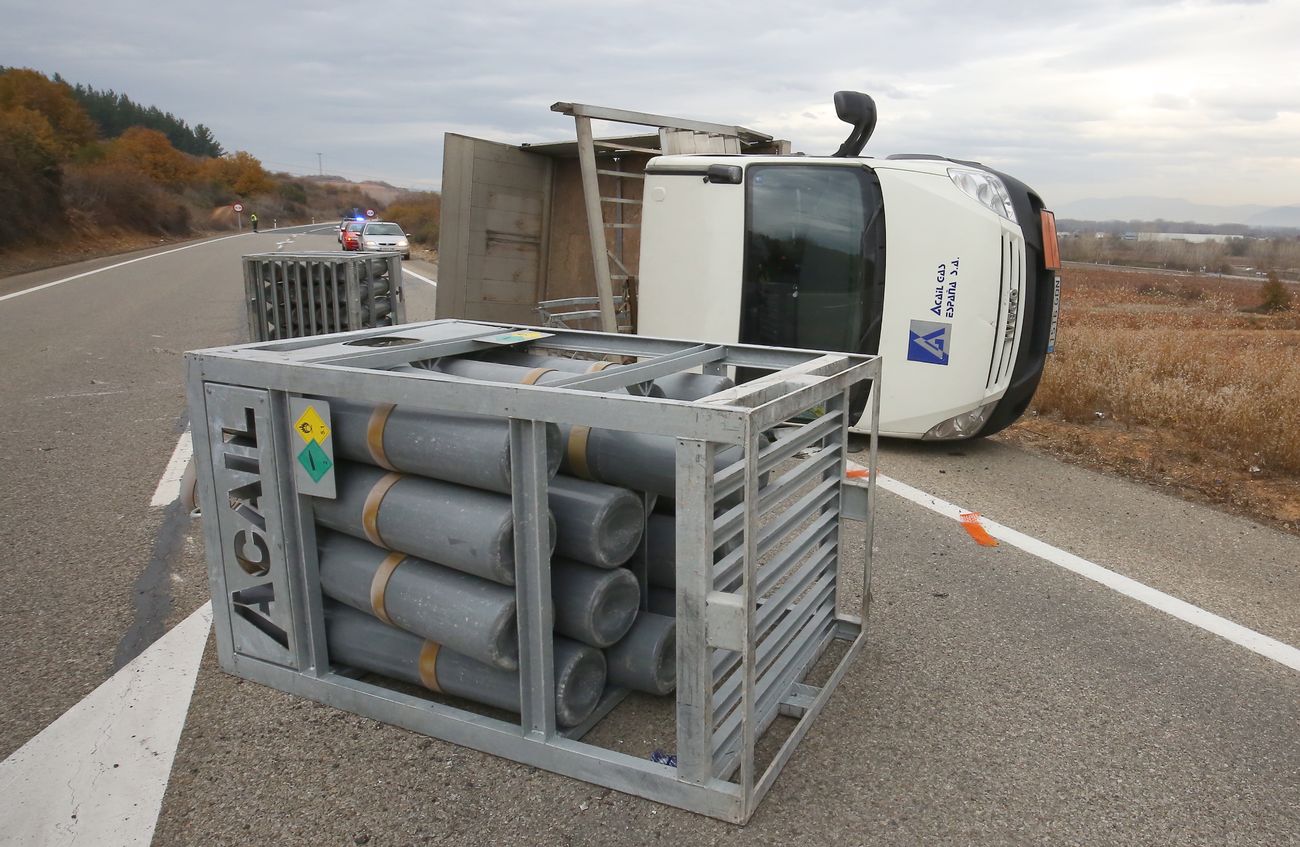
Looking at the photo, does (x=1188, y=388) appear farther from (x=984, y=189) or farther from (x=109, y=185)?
(x=109, y=185)

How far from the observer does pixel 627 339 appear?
4.29 meters

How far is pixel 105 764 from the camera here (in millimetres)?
2939

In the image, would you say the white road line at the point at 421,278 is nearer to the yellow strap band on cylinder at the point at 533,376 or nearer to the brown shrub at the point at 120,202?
the yellow strap band on cylinder at the point at 533,376

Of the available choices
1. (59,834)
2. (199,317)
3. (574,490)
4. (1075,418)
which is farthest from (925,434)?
(199,317)

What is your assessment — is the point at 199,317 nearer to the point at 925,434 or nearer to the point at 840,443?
the point at 925,434

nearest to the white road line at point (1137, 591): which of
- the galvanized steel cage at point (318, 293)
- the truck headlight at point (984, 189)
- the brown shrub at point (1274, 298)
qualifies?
the truck headlight at point (984, 189)

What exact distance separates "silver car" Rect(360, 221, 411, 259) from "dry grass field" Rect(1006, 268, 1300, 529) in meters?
25.8

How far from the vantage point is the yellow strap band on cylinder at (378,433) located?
3107mm

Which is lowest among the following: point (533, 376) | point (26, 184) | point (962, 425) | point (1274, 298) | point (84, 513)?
point (1274, 298)

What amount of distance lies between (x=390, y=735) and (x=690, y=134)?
7.09 metres

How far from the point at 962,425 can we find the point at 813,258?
5.29 ft

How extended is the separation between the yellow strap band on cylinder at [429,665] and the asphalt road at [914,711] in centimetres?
18

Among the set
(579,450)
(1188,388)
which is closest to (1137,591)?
(579,450)

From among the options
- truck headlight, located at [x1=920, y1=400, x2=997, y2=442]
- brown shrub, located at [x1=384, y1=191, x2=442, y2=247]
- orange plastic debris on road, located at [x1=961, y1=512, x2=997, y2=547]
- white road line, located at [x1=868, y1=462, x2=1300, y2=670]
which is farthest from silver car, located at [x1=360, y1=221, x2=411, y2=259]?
white road line, located at [x1=868, y1=462, x2=1300, y2=670]
